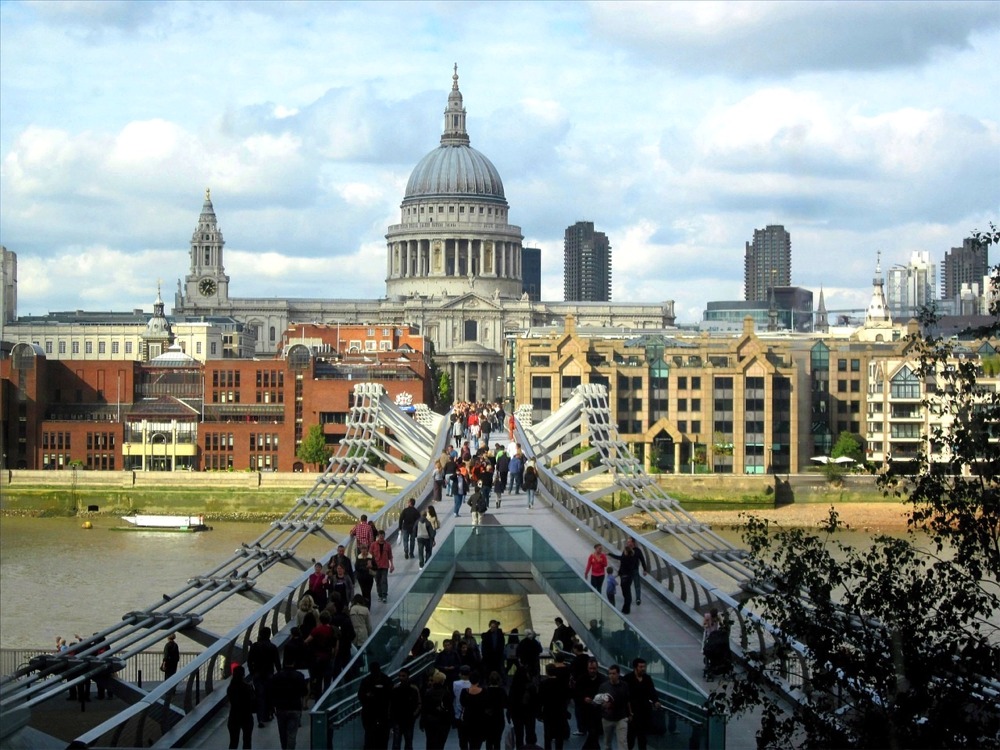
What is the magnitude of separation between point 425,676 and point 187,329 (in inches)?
3505

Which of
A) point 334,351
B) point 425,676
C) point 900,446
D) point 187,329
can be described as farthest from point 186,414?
point 425,676

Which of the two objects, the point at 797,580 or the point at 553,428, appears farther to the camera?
the point at 553,428

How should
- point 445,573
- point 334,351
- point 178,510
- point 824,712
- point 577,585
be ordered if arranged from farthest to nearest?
point 334,351 < point 178,510 < point 445,573 < point 577,585 < point 824,712

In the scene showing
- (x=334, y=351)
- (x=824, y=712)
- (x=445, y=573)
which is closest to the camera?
(x=824, y=712)

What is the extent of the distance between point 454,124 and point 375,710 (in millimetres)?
129237

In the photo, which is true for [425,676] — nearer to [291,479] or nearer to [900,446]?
[291,479]

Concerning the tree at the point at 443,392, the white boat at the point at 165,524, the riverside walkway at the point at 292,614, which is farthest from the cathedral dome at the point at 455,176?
the riverside walkway at the point at 292,614

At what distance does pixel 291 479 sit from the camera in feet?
198

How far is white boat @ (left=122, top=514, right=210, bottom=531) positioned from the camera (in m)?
53.3

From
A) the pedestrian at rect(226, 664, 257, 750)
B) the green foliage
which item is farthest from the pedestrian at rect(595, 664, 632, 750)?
the green foliage

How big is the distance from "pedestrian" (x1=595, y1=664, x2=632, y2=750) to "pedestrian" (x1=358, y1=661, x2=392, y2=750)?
1.29 metres

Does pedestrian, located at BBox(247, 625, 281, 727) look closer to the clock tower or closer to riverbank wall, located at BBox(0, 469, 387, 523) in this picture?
riverbank wall, located at BBox(0, 469, 387, 523)

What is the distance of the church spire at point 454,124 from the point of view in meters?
136

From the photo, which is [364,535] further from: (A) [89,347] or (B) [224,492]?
(A) [89,347]
